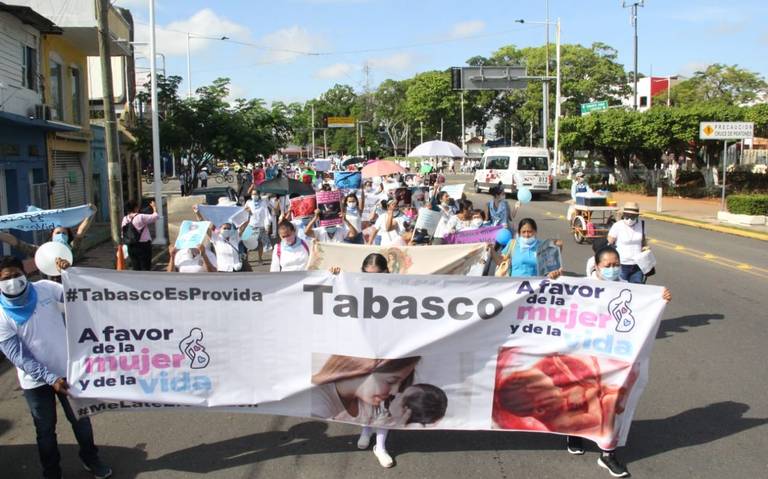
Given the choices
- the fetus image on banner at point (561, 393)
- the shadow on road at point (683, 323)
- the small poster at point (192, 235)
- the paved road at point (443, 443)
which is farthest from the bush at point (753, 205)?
the fetus image on banner at point (561, 393)

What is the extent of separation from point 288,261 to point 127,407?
9.76ft

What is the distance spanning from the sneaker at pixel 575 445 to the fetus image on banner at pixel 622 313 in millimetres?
858

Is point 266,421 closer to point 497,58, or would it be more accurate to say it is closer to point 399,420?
point 399,420

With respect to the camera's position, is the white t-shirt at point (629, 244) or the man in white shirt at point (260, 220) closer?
the white t-shirt at point (629, 244)

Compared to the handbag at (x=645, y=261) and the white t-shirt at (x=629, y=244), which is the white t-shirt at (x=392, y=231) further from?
the handbag at (x=645, y=261)

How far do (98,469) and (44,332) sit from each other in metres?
0.99

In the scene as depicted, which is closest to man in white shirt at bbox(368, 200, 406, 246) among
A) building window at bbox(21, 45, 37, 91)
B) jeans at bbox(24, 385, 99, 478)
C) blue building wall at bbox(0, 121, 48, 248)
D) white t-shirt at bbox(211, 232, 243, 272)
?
white t-shirt at bbox(211, 232, 243, 272)

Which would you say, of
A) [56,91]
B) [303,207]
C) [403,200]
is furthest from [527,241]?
[56,91]

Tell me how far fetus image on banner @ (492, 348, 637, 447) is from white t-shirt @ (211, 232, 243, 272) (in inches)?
174

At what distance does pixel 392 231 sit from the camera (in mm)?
10445

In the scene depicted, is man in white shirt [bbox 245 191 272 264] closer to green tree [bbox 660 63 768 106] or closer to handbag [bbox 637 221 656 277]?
handbag [bbox 637 221 656 277]

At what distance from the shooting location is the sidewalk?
807 inches

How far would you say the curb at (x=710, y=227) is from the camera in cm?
1930

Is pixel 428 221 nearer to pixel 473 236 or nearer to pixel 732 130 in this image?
pixel 473 236
